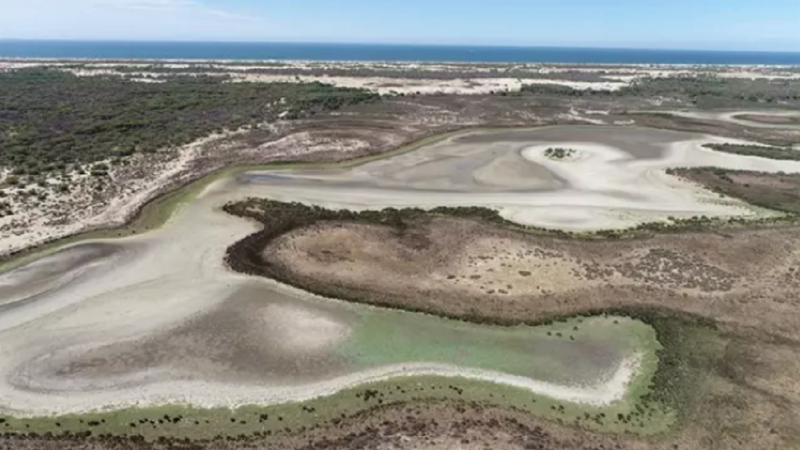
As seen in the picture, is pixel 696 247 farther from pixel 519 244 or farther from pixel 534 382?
pixel 534 382

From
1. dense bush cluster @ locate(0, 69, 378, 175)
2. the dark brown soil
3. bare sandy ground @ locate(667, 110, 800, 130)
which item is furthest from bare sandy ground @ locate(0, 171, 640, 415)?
bare sandy ground @ locate(667, 110, 800, 130)

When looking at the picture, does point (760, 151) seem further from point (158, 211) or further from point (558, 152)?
point (158, 211)

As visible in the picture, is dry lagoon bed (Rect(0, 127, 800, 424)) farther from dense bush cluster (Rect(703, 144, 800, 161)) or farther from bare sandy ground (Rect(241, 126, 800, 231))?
dense bush cluster (Rect(703, 144, 800, 161))

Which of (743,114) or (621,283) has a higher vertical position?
(743,114)

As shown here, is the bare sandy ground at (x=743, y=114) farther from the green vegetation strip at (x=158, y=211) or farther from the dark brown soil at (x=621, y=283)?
the green vegetation strip at (x=158, y=211)

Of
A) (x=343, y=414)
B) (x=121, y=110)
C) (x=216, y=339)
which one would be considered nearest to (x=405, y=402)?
(x=343, y=414)

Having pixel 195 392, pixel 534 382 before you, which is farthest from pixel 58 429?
pixel 534 382

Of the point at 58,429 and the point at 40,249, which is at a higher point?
the point at 40,249
